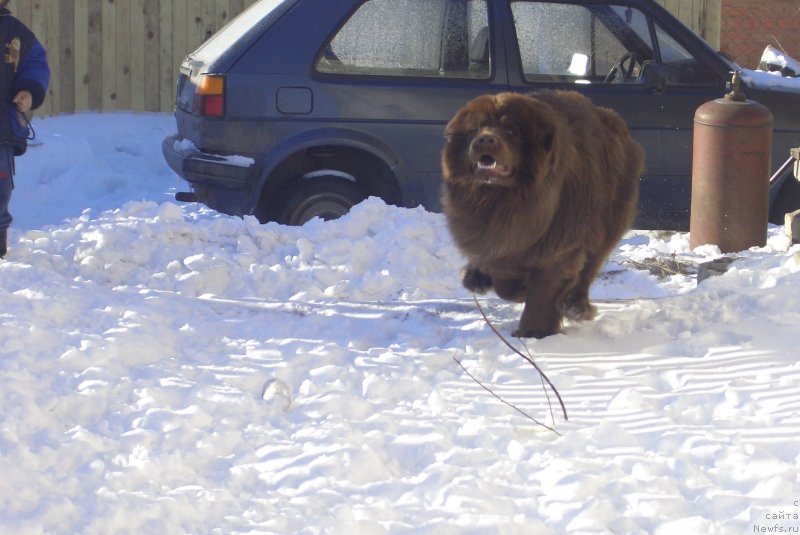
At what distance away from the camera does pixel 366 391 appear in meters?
4.56

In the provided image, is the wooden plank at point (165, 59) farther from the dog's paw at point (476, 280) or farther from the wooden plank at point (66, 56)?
the dog's paw at point (476, 280)

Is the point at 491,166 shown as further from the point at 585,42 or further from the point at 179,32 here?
the point at 179,32

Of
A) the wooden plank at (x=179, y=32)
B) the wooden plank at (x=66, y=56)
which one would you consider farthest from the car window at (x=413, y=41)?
the wooden plank at (x=66, y=56)

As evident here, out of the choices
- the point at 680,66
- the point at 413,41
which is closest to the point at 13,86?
the point at 413,41

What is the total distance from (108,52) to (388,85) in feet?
17.9

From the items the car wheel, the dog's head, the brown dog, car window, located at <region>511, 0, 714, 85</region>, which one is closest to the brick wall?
car window, located at <region>511, 0, 714, 85</region>

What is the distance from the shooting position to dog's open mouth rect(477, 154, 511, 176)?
16.0 ft

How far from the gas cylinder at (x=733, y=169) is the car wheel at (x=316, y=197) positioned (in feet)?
7.46

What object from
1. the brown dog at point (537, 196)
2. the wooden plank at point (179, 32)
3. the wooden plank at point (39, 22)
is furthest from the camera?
the wooden plank at point (179, 32)

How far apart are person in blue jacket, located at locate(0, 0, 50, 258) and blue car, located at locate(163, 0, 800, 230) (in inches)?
40.3

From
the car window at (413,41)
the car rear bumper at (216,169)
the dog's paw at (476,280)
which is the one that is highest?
the car window at (413,41)

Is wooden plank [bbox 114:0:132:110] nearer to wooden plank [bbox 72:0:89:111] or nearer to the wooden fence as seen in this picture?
the wooden fence

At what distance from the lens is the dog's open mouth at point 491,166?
4.88 m

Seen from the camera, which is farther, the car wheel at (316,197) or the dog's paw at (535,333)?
the car wheel at (316,197)
